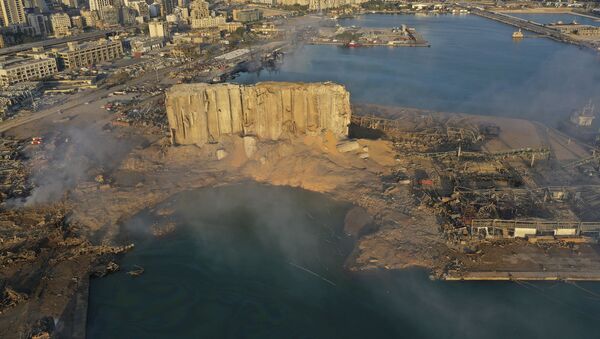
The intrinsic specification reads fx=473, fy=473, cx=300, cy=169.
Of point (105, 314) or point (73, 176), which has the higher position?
point (73, 176)

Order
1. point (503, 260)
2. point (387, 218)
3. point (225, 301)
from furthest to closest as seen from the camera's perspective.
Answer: point (387, 218), point (503, 260), point (225, 301)

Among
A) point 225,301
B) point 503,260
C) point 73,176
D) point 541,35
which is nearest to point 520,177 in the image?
point 503,260

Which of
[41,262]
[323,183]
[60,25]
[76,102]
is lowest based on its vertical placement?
[41,262]

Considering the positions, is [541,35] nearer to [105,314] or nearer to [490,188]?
[490,188]

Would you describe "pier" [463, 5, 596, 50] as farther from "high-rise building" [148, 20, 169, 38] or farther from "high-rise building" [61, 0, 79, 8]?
"high-rise building" [61, 0, 79, 8]

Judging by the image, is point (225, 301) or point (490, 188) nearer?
point (225, 301)

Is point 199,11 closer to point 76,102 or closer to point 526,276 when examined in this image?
point 76,102

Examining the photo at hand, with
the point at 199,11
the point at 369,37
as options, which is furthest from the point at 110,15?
the point at 369,37

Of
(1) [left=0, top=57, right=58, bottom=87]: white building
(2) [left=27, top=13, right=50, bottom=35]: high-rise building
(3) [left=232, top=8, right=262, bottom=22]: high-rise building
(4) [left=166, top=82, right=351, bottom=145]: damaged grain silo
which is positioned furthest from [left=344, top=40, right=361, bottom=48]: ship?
(2) [left=27, top=13, right=50, bottom=35]: high-rise building
